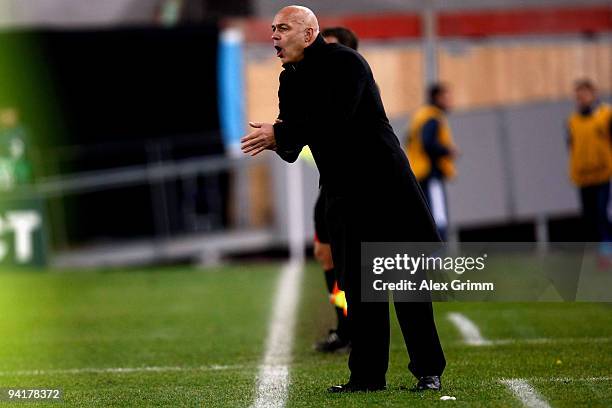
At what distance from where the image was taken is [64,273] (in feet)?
59.7

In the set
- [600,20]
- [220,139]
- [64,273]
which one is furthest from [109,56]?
[600,20]

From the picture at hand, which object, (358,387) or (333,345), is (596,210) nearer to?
(333,345)

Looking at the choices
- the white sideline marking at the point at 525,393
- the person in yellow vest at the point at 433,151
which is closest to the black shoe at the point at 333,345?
the white sideline marking at the point at 525,393

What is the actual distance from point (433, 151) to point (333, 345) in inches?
261

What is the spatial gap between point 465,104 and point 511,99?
68 centimetres

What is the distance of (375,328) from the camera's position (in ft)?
24.1

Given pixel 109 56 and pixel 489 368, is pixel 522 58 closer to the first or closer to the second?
pixel 109 56

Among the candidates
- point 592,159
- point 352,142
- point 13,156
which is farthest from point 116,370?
point 13,156

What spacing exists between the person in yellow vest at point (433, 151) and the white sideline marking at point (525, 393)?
8196 mm

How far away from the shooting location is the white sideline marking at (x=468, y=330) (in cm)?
988

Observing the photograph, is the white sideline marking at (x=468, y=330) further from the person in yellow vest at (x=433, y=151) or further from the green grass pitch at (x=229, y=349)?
the person in yellow vest at (x=433, y=151)

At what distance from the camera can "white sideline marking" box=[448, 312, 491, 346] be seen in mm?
9875

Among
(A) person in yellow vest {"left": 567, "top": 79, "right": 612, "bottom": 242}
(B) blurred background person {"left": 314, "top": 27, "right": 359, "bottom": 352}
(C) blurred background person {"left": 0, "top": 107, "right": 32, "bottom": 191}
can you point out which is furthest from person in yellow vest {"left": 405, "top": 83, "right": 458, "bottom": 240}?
(B) blurred background person {"left": 314, "top": 27, "right": 359, "bottom": 352}

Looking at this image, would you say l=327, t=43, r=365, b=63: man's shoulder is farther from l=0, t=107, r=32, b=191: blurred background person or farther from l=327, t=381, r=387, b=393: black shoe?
l=0, t=107, r=32, b=191: blurred background person
